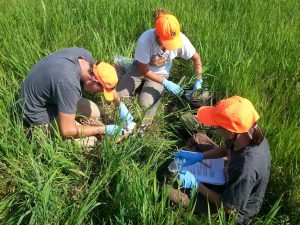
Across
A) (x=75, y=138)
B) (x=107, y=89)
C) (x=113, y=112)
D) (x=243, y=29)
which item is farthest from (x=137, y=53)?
(x=243, y=29)

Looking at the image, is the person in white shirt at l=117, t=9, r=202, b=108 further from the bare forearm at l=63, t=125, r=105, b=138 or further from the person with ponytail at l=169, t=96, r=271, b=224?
the person with ponytail at l=169, t=96, r=271, b=224

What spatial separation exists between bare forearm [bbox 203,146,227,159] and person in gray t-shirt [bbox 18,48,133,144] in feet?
2.00

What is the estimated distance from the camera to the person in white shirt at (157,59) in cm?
266

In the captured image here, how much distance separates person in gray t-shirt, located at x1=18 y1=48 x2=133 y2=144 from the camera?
2100 millimetres

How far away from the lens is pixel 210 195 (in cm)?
192

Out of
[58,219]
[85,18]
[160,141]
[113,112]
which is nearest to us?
[58,219]

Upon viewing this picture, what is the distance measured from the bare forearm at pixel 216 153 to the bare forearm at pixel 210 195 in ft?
0.88

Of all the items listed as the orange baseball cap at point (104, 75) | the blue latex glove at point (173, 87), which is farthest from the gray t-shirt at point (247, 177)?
the blue latex glove at point (173, 87)

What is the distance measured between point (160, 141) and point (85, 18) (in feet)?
6.28

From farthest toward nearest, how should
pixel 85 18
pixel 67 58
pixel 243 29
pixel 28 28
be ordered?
pixel 85 18
pixel 243 29
pixel 28 28
pixel 67 58

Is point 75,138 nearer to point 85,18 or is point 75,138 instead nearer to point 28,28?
point 28,28

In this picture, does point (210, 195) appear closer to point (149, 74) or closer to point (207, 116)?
point (207, 116)

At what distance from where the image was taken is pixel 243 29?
338 centimetres

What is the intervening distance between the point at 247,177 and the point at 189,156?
608mm
